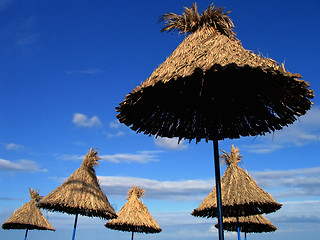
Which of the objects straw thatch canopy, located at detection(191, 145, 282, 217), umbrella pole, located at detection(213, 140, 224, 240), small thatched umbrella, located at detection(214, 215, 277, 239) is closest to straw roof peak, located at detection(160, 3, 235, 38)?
umbrella pole, located at detection(213, 140, 224, 240)

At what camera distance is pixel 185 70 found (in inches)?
125

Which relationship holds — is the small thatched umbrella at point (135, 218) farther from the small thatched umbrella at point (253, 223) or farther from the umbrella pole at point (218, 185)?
the umbrella pole at point (218, 185)

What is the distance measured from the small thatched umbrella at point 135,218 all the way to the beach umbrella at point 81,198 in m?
3.14

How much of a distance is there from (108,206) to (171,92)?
333 inches

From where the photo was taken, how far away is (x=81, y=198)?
33.3 feet

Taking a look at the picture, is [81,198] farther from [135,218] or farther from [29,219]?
[29,219]

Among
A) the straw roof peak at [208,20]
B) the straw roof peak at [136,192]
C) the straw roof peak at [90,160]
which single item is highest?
the straw roof peak at [208,20]

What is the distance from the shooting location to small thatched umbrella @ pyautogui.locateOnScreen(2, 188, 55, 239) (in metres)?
15.4

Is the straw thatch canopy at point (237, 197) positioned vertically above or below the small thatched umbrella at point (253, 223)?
above

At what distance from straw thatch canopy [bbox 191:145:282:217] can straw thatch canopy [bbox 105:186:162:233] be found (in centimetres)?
383

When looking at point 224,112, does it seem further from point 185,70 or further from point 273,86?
point 185,70

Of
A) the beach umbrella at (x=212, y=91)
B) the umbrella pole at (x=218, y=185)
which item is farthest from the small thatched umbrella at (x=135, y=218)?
the umbrella pole at (x=218, y=185)

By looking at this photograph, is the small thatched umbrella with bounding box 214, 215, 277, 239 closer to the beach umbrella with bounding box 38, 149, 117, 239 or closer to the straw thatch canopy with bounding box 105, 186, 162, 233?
the straw thatch canopy with bounding box 105, 186, 162, 233

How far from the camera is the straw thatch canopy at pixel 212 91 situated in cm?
314
